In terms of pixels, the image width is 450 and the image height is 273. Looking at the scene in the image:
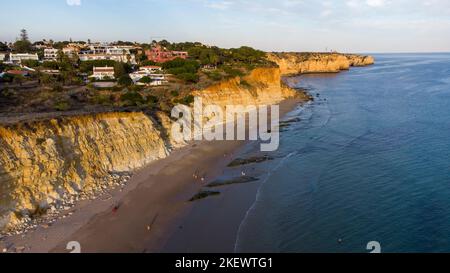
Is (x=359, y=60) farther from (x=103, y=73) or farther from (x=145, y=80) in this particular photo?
(x=145, y=80)

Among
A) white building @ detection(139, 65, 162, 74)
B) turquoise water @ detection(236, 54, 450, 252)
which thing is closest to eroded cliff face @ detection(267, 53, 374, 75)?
white building @ detection(139, 65, 162, 74)

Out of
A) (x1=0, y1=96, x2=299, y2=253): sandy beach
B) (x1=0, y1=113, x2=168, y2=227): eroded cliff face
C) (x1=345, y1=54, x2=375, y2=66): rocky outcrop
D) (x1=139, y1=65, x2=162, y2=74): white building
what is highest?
(x1=345, y1=54, x2=375, y2=66): rocky outcrop

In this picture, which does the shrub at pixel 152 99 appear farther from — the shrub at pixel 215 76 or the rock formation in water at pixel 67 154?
the shrub at pixel 215 76

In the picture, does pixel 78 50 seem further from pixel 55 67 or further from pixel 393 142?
pixel 393 142

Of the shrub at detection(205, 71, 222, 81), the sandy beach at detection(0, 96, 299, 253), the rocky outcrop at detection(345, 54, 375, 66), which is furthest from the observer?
the rocky outcrop at detection(345, 54, 375, 66)

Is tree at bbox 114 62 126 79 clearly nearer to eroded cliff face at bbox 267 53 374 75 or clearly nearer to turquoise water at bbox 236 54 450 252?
turquoise water at bbox 236 54 450 252

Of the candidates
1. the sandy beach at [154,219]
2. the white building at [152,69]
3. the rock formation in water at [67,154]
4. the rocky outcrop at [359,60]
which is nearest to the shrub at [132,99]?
the rock formation in water at [67,154]

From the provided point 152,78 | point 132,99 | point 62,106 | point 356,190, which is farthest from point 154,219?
point 152,78
